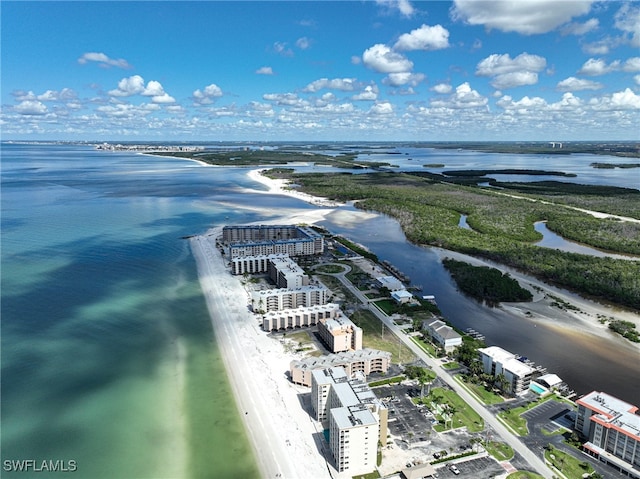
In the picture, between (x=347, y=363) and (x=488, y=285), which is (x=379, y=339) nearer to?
(x=347, y=363)

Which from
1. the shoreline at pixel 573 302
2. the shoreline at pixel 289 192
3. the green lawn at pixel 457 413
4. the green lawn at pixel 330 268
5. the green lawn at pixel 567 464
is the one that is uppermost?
the shoreline at pixel 289 192

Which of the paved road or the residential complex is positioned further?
the residential complex

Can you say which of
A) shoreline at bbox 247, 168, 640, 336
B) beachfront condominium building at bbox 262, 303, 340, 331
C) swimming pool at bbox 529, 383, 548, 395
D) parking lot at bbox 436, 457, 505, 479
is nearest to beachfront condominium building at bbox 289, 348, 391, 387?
beachfront condominium building at bbox 262, 303, 340, 331

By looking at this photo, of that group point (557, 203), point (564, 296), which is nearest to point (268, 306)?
point (564, 296)

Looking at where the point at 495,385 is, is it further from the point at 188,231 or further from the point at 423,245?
the point at 188,231

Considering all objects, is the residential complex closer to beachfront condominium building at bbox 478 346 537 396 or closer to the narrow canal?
the narrow canal

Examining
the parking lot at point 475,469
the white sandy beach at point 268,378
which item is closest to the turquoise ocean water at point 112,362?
the white sandy beach at point 268,378

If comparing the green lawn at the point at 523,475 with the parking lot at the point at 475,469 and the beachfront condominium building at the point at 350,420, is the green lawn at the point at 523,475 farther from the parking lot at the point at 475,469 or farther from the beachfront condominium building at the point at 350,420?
the beachfront condominium building at the point at 350,420

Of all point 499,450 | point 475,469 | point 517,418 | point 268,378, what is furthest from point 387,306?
point 475,469
